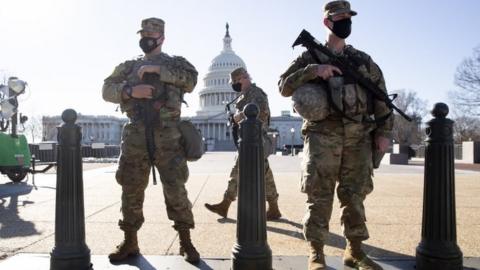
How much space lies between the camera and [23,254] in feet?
13.5

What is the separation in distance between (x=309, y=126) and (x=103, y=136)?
5029 inches

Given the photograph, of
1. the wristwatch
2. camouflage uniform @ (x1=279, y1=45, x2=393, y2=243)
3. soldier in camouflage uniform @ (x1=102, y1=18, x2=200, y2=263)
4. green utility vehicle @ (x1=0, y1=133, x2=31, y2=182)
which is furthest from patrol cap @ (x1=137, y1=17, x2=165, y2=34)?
green utility vehicle @ (x1=0, y1=133, x2=31, y2=182)

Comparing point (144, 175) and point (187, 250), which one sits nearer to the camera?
point (187, 250)

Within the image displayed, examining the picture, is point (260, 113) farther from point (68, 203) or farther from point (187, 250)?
point (68, 203)

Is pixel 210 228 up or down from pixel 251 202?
down

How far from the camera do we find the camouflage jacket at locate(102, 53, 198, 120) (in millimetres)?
4156

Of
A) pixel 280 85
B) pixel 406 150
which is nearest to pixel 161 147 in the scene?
pixel 280 85

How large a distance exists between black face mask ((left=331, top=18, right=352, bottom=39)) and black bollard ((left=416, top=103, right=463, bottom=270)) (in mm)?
973

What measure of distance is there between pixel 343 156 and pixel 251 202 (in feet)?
3.51

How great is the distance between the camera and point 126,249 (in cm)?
405

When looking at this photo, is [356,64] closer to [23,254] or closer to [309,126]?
[309,126]

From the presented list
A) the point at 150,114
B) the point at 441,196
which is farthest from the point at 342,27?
the point at 150,114

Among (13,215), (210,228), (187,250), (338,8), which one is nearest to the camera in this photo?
(338,8)

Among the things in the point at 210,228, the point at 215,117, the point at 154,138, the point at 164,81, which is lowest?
the point at 210,228
